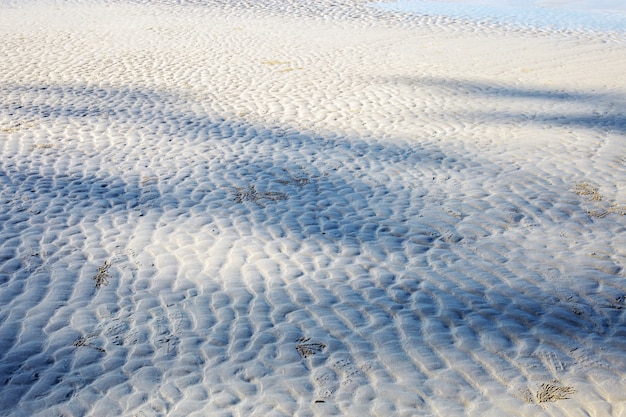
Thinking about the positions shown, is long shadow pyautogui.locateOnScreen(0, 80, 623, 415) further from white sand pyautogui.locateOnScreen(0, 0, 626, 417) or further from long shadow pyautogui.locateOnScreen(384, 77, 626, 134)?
long shadow pyautogui.locateOnScreen(384, 77, 626, 134)

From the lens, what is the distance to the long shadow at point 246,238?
3.91 m

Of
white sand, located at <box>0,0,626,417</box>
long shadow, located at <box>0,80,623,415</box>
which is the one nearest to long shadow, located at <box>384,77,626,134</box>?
white sand, located at <box>0,0,626,417</box>

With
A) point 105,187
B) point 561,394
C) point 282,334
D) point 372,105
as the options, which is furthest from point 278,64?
point 561,394

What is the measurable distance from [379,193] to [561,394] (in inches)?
113

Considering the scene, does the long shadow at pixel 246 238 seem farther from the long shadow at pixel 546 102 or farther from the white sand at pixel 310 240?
the long shadow at pixel 546 102

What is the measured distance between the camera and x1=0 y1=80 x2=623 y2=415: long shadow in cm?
391

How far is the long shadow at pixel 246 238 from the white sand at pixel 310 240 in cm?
2

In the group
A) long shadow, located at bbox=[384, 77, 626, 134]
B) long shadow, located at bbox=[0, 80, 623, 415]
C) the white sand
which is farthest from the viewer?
long shadow, located at bbox=[384, 77, 626, 134]

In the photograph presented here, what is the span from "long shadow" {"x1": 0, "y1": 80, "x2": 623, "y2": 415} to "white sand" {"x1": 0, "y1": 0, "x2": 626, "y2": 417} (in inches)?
0.7

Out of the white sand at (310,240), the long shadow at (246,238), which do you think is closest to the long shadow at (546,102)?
the white sand at (310,240)

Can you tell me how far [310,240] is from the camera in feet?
16.9

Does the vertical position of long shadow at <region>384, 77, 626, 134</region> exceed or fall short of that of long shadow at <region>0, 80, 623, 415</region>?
it falls short

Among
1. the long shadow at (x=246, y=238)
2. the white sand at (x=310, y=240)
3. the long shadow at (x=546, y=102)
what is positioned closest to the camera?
the white sand at (x=310, y=240)

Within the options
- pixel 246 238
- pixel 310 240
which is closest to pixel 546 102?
pixel 310 240
